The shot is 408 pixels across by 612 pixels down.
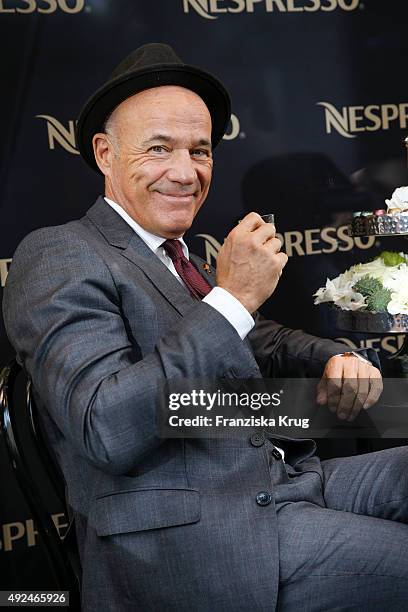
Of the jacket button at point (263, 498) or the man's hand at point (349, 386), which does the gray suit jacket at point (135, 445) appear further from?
the man's hand at point (349, 386)

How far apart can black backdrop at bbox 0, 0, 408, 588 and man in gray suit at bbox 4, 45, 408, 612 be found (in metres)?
0.90

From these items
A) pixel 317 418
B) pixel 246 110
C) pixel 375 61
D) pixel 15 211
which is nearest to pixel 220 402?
pixel 317 418

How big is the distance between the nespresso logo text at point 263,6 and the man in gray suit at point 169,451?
3.52ft

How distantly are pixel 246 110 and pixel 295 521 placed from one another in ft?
5.28

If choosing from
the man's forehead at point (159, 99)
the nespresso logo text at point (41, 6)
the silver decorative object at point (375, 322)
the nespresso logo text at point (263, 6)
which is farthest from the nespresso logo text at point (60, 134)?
the silver decorative object at point (375, 322)

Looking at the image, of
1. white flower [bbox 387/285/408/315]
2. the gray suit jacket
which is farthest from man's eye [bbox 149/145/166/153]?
white flower [bbox 387/285/408/315]

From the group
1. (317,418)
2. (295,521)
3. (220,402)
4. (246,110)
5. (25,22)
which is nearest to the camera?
(220,402)

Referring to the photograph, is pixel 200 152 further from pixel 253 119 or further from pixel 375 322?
pixel 253 119

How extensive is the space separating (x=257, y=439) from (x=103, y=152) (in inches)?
29.4

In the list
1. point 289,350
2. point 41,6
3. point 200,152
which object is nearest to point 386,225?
point 289,350

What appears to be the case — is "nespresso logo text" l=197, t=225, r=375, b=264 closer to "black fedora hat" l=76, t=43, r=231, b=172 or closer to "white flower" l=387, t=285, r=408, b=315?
"white flower" l=387, t=285, r=408, b=315

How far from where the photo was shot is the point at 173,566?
4.37ft

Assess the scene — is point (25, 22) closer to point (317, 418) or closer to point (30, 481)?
point (30, 481)

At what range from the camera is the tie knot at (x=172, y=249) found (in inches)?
66.3
